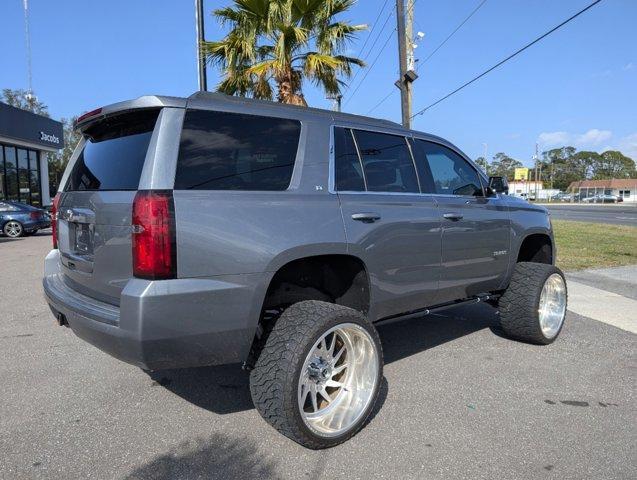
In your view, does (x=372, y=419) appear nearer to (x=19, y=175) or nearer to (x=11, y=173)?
(x=11, y=173)

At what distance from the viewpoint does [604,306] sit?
6590 millimetres

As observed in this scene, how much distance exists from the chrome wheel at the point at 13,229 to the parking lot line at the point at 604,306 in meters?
17.0

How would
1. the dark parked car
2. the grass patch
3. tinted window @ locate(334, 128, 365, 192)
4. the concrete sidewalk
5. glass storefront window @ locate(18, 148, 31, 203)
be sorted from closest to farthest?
tinted window @ locate(334, 128, 365, 192) < the concrete sidewalk < the grass patch < the dark parked car < glass storefront window @ locate(18, 148, 31, 203)

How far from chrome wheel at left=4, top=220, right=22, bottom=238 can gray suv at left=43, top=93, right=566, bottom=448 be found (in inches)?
619

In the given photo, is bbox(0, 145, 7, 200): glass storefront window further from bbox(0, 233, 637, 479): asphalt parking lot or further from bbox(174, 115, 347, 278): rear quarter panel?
bbox(174, 115, 347, 278): rear quarter panel

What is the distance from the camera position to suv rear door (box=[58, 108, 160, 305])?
2738mm

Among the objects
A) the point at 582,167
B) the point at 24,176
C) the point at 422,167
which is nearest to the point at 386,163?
the point at 422,167

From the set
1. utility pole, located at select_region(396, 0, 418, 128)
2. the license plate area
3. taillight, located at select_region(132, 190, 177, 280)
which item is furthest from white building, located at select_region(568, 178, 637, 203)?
taillight, located at select_region(132, 190, 177, 280)

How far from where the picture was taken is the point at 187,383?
3.92 m

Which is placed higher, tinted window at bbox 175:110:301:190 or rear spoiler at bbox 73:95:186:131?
rear spoiler at bbox 73:95:186:131

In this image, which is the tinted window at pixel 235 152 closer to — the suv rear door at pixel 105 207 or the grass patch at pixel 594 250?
the suv rear door at pixel 105 207

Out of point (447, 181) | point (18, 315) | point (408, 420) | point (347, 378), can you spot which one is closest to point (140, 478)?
point (347, 378)

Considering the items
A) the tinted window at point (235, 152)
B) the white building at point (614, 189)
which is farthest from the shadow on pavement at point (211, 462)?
the white building at point (614, 189)

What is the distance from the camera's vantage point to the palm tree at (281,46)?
39.9 ft
